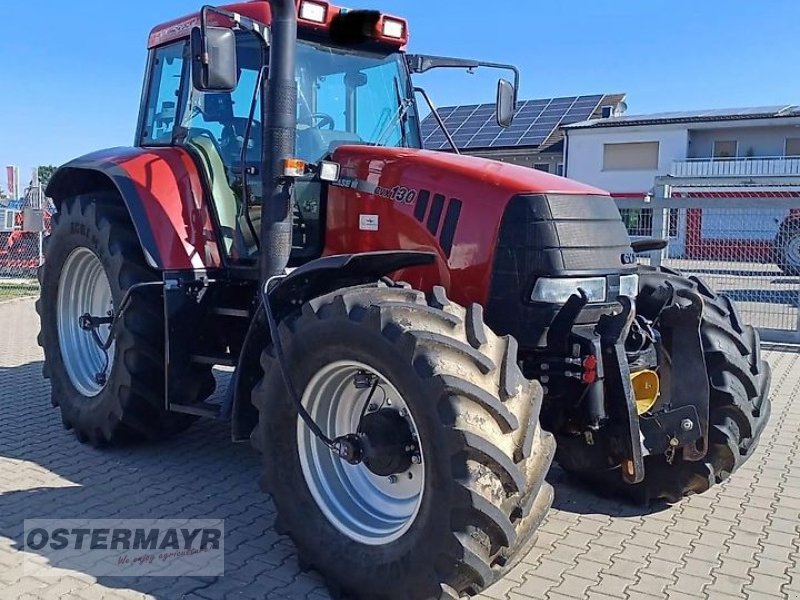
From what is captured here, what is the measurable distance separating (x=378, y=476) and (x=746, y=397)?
197cm

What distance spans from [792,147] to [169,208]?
33016 mm

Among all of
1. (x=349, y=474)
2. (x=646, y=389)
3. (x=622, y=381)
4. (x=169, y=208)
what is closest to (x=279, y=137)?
(x=169, y=208)

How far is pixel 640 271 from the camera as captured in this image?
4.46 metres

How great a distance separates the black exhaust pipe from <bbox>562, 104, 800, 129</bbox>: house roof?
3081 cm

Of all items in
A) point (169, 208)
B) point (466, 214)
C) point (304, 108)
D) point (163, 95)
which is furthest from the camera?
point (163, 95)

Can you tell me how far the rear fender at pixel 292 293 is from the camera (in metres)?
3.77

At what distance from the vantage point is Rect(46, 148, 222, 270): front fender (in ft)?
15.4

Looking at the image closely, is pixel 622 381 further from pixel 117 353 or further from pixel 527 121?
pixel 527 121

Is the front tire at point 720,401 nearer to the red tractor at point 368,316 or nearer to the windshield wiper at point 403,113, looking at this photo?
the red tractor at point 368,316

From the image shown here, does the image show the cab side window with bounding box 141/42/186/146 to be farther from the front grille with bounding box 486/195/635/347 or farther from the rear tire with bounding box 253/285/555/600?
the front grille with bounding box 486/195/635/347

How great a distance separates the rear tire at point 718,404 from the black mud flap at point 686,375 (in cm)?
11

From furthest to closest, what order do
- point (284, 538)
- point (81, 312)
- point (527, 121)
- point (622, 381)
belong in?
point (527, 121) → point (81, 312) → point (284, 538) → point (622, 381)

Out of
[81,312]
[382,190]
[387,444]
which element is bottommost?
[387,444]

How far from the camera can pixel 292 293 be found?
3.85 metres
